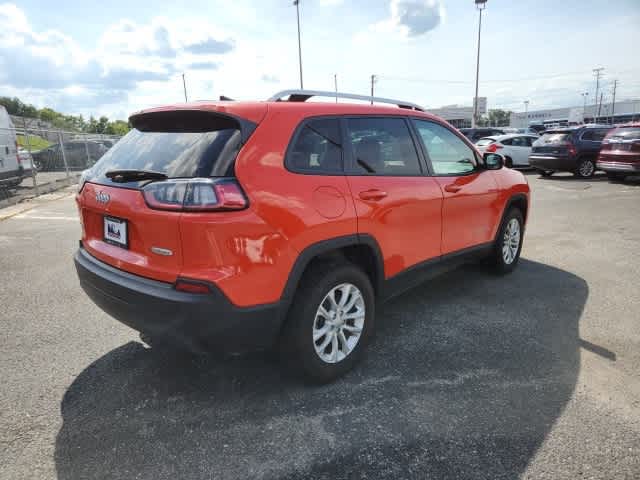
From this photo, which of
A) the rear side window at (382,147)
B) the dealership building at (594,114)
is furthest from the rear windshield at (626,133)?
the dealership building at (594,114)

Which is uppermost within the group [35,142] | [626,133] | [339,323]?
[35,142]

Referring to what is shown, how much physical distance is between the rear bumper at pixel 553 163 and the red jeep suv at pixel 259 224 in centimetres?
1253

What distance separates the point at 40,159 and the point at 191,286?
16075mm

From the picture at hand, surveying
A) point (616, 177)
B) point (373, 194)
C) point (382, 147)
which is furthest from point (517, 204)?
point (616, 177)

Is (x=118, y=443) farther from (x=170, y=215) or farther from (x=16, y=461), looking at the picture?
(x=170, y=215)

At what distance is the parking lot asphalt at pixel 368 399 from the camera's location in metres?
2.13

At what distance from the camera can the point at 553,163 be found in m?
13.9

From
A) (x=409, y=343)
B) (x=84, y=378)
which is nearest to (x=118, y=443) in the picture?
(x=84, y=378)

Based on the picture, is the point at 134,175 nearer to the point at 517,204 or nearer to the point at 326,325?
the point at 326,325

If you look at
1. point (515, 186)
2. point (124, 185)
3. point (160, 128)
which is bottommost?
point (515, 186)

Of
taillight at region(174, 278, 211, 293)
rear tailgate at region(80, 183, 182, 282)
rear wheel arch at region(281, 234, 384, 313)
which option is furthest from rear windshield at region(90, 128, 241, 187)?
rear wheel arch at region(281, 234, 384, 313)

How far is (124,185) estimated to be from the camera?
2482mm

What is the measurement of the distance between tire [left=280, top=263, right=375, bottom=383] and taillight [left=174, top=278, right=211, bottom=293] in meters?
0.56

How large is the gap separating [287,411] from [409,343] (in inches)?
46.6
